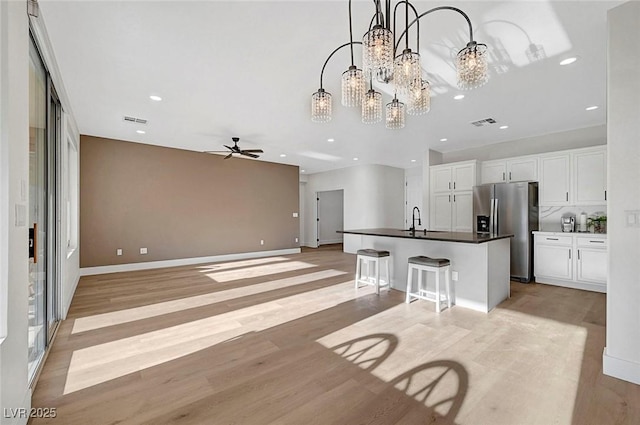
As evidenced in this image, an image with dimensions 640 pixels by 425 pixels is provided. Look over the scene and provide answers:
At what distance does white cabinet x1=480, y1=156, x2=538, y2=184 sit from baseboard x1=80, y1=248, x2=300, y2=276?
5453mm

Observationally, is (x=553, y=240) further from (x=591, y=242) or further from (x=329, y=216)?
(x=329, y=216)

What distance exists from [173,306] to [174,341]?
3.83 ft

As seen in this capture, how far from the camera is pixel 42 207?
273 cm

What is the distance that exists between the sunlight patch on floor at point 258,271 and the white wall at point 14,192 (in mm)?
3707

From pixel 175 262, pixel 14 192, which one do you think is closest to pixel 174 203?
pixel 175 262

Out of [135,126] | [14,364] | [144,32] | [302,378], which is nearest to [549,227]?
[302,378]

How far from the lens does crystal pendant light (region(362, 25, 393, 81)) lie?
1.74 metres

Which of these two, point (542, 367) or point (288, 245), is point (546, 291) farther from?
point (288, 245)

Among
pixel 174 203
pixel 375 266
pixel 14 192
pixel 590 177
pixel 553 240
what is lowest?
pixel 375 266

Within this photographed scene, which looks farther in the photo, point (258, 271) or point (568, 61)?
point (258, 271)

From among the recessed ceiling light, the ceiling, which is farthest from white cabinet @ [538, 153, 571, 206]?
the recessed ceiling light

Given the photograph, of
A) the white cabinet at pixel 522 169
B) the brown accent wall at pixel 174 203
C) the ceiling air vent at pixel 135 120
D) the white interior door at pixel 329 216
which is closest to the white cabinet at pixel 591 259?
the white cabinet at pixel 522 169

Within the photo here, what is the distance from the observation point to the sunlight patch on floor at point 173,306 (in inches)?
129

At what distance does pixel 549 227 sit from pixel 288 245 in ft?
20.5
